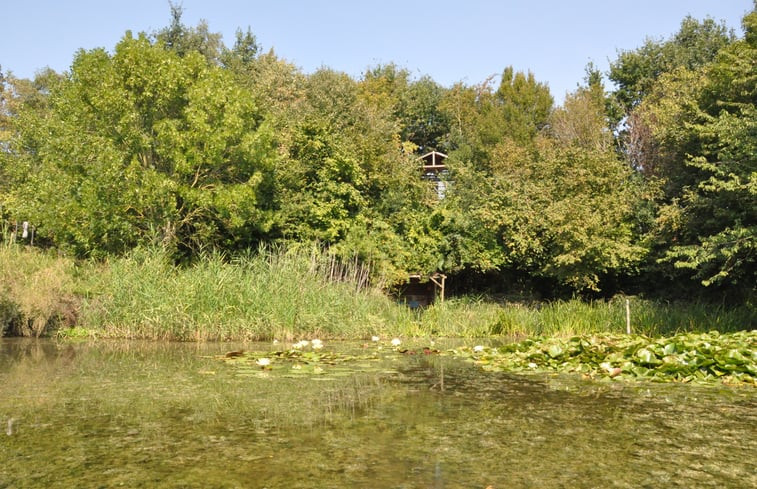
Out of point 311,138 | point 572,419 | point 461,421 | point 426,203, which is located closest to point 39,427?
point 461,421

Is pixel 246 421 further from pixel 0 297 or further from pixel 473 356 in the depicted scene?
pixel 0 297

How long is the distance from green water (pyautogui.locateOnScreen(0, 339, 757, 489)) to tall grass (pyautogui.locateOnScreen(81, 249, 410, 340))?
423 centimetres

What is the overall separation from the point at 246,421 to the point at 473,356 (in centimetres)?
564

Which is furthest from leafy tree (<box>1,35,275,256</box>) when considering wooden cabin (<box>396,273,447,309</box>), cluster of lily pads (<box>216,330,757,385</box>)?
cluster of lily pads (<box>216,330,757,385</box>)

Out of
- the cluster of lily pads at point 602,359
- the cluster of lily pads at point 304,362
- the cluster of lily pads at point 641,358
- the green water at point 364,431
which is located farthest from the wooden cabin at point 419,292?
the green water at point 364,431

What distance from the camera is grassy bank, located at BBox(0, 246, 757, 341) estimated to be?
13203mm

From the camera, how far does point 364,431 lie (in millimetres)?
5477

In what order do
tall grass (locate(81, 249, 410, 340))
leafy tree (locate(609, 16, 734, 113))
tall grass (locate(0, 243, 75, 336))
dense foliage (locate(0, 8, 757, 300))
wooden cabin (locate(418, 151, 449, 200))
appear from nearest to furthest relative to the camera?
tall grass (locate(81, 249, 410, 340))
tall grass (locate(0, 243, 75, 336))
dense foliage (locate(0, 8, 757, 300))
leafy tree (locate(609, 16, 734, 113))
wooden cabin (locate(418, 151, 449, 200))

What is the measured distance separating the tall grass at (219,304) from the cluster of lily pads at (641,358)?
4.37m

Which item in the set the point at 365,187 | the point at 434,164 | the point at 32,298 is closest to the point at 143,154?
the point at 32,298

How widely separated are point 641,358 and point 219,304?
26.6 feet

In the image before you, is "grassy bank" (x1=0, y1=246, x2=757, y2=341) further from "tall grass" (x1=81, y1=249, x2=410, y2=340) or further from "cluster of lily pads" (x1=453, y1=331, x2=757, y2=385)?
"cluster of lily pads" (x1=453, y1=331, x2=757, y2=385)

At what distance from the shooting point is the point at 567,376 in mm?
8930

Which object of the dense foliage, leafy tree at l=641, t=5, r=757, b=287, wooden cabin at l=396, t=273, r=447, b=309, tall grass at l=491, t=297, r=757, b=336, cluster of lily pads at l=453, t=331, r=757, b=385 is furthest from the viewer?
wooden cabin at l=396, t=273, r=447, b=309
